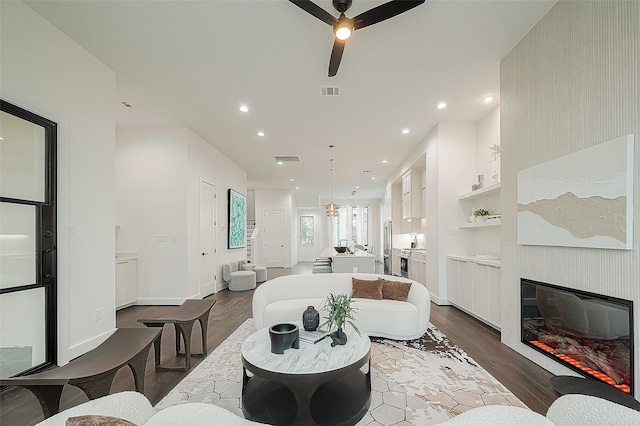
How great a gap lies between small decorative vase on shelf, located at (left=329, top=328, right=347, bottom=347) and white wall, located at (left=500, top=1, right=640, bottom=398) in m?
1.95

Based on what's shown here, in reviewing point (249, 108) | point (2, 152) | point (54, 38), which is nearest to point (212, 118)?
point (249, 108)

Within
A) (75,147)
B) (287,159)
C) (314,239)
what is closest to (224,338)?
(75,147)

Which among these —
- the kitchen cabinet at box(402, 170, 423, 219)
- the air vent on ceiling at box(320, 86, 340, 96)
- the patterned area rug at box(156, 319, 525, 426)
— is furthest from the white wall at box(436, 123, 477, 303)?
the patterned area rug at box(156, 319, 525, 426)

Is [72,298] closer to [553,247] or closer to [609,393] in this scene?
[609,393]

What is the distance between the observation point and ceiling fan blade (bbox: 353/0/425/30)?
7.59 feet

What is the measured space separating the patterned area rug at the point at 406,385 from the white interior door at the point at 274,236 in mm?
9174

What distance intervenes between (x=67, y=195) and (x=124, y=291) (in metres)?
2.76

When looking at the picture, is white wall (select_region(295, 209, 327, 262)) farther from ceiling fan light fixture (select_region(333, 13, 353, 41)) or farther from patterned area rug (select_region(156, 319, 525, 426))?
ceiling fan light fixture (select_region(333, 13, 353, 41))

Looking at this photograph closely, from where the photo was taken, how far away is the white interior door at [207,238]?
249 inches

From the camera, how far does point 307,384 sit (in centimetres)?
203

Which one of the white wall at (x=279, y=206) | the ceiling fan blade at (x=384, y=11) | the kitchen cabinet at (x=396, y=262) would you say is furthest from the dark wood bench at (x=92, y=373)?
the white wall at (x=279, y=206)

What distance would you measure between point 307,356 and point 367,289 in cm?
199

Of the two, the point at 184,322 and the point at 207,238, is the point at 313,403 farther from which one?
the point at 207,238

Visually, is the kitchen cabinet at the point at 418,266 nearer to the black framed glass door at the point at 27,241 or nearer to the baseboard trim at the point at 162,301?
the baseboard trim at the point at 162,301
